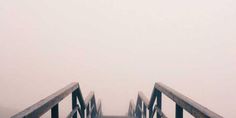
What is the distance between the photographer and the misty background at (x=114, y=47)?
973cm

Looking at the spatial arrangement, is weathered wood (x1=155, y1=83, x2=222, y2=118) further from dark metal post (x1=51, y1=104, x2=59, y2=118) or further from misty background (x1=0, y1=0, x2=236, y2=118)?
misty background (x1=0, y1=0, x2=236, y2=118)

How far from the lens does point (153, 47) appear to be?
9992 mm

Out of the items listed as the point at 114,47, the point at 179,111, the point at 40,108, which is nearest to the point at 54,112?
the point at 40,108

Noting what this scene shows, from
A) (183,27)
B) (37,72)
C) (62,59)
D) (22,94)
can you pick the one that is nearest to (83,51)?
(62,59)

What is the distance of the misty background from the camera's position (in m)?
9.73

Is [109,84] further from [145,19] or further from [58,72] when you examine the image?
[145,19]

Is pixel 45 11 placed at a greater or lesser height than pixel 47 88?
greater

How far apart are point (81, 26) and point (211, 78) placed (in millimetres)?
4089

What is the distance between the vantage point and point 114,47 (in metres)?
9.80

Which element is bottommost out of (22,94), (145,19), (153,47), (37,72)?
(22,94)

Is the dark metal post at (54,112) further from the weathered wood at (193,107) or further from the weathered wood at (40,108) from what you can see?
the weathered wood at (193,107)

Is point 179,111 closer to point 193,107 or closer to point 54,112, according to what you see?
point 193,107

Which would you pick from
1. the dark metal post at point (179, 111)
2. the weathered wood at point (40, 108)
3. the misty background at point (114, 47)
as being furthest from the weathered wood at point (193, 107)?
the misty background at point (114, 47)

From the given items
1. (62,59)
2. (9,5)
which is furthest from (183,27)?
(9,5)
